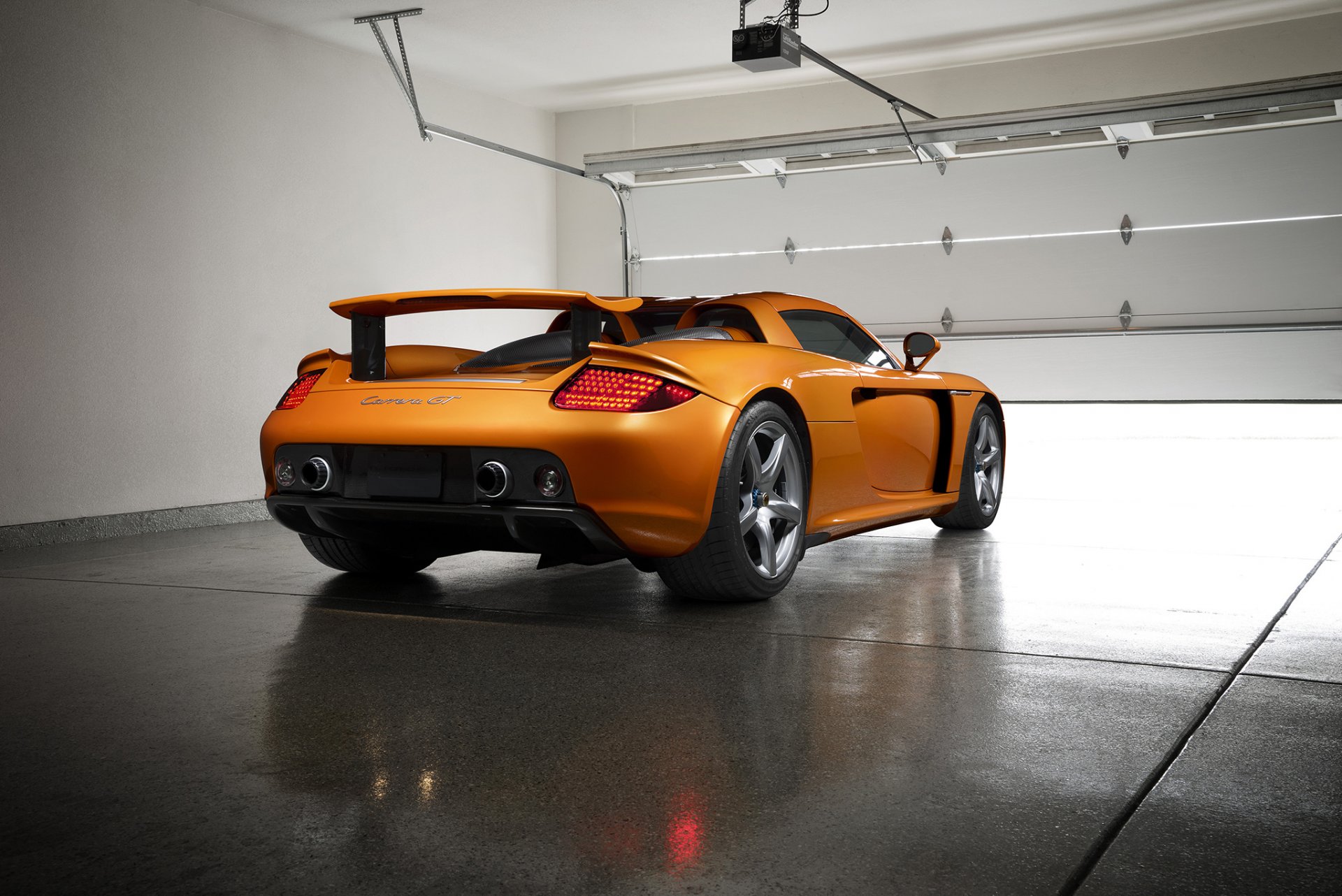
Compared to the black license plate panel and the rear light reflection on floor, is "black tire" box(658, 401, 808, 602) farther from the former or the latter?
the rear light reflection on floor

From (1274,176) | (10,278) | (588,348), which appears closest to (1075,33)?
(1274,176)

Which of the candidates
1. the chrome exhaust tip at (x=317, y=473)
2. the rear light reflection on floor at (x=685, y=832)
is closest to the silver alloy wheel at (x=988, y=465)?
the chrome exhaust tip at (x=317, y=473)

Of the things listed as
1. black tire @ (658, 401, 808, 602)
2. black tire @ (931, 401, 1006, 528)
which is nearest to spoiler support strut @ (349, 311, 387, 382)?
black tire @ (658, 401, 808, 602)

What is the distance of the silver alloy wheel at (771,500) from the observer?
424cm

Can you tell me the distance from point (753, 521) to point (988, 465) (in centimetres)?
300

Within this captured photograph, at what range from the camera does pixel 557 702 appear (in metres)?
2.94

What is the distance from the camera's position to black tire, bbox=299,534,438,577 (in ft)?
16.3

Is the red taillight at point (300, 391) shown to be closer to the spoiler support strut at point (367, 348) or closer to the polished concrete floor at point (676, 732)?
the spoiler support strut at point (367, 348)

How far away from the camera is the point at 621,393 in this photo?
389 cm

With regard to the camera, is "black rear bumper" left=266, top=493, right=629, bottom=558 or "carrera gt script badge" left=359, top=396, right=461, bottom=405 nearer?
"black rear bumper" left=266, top=493, right=629, bottom=558

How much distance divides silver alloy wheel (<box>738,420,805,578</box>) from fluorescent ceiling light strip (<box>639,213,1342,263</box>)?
23.1 ft

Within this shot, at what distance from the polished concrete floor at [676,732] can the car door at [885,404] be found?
507 millimetres

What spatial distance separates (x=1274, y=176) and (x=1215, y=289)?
39.5 inches

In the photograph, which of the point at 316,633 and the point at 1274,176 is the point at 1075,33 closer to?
the point at 1274,176
